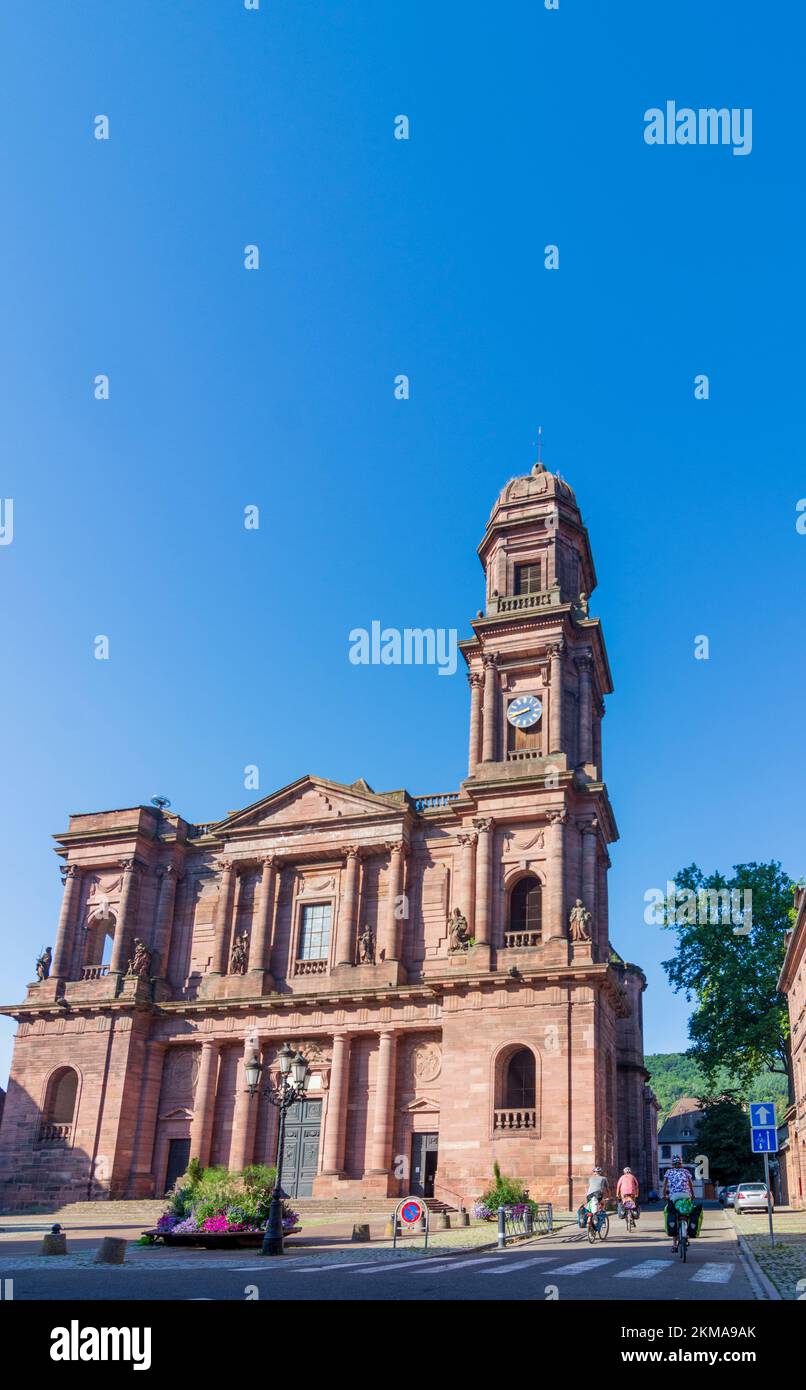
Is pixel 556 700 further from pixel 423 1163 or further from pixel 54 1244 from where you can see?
pixel 54 1244

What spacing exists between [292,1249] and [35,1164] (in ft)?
81.1

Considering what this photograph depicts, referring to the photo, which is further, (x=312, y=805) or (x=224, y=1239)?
(x=312, y=805)

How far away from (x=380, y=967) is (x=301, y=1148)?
24.6 ft

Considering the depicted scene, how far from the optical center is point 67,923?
47.5 m

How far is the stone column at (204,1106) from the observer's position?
140 feet

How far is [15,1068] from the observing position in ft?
150

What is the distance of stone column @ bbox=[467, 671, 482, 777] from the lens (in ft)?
144

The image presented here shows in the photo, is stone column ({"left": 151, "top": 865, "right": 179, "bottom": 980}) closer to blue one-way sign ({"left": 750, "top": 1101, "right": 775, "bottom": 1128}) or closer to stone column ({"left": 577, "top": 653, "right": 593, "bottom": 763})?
stone column ({"left": 577, "top": 653, "right": 593, "bottom": 763})

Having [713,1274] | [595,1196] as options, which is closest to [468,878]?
[595,1196]

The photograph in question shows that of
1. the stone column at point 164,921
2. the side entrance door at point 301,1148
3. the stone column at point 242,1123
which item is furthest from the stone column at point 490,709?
the stone column at point 164,921

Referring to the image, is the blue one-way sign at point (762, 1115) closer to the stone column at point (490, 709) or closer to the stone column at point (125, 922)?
the stone column at point (490, 709)

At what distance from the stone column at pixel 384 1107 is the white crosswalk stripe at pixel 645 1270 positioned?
2256 cm

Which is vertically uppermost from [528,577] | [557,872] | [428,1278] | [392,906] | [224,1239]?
[528,577]
